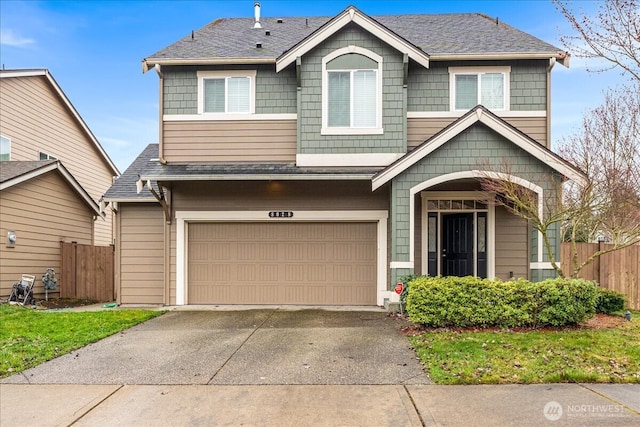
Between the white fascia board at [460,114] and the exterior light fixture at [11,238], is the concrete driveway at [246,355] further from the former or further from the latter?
the exterior light fixture at [11,238]

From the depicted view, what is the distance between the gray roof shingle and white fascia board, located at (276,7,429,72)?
1.90 ft

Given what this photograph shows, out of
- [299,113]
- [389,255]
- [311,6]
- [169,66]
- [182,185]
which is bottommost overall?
[389,255]

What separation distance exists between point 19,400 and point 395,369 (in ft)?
14.4

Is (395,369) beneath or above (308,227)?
beneath

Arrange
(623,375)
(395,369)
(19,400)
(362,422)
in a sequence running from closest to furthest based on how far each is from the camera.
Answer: (362,422)
(19,400)
(623,375)
(395,369)

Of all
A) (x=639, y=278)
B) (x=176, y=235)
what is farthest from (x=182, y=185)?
(x=639, y=278)

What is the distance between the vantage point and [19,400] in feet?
16.7

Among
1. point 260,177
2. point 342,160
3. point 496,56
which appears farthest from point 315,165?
point 496,56

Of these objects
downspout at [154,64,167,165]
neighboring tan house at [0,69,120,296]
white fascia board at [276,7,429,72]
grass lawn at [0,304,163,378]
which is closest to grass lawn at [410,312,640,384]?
grass lawn at [0,304,163,378]

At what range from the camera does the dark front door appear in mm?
11391

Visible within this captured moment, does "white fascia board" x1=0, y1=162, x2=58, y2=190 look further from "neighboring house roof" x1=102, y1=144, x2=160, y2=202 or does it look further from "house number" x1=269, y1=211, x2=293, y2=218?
"house number" x1=269, y1=211, x2=293, y2=218

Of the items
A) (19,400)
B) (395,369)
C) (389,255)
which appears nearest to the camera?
(19,400)

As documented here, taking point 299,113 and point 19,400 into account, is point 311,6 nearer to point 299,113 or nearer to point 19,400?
point 299,113

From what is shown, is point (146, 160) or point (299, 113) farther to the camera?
point (146, 160)
